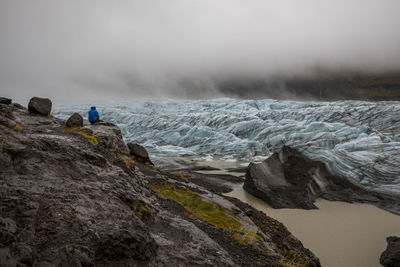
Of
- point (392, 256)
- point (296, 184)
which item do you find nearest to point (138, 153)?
point (296, 184)

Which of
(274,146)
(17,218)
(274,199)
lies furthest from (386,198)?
(274,146)

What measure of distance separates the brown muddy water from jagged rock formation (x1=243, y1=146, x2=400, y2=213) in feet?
2.74

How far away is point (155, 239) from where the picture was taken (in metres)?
6.59

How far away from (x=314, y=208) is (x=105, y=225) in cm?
1832

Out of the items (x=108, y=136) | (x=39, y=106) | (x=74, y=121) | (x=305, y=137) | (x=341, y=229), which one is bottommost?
(x=341, y=229)

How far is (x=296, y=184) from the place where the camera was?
2219cm

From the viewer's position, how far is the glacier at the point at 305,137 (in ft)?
83.0

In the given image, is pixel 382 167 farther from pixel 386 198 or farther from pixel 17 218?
pixel 17 218

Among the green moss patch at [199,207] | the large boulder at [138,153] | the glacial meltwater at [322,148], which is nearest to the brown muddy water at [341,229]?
the glacial meltwater at [322,148]

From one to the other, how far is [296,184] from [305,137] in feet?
124

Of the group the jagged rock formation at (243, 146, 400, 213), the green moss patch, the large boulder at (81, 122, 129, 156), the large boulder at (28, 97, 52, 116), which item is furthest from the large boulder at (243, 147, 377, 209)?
the large boulder at (28, 97, 52, 116)

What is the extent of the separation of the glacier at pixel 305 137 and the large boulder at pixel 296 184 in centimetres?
186

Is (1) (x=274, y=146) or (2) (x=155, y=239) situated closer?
(2) (x=155, y=239)

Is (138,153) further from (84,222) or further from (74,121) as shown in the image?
(84,222)
